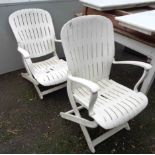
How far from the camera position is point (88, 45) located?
63.5 inches

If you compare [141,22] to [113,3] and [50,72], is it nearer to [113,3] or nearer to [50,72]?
[113,3]

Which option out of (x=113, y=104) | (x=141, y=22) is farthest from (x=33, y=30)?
(x=113, y=104)

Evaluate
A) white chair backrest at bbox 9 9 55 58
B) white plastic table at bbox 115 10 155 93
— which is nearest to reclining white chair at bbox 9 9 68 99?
white chair backrest at bbox 9 9 55 58

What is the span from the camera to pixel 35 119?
1.94m

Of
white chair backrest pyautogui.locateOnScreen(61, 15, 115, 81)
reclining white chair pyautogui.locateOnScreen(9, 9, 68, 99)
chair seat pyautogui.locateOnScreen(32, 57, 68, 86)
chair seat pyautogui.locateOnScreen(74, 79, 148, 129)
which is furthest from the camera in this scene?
reclining white chair pyautogui.locateOnScreen(9, 9, 68, 99)

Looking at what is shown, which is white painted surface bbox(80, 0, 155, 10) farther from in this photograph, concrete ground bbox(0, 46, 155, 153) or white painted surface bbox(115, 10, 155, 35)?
concrete ground bbox(0, 46, 155, 153)

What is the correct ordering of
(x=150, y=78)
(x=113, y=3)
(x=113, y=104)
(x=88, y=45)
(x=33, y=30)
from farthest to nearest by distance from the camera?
(x=33, y=30) < (x=113, y=3) < (x=150, y=78) < (x=88, y=45) < (x=113, y=104)

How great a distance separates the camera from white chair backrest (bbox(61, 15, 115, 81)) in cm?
149

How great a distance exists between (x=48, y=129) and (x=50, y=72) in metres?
0.59

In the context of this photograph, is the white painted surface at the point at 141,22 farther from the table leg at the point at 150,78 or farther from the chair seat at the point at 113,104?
the chair seat at the point at 113,104

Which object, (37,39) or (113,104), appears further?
(37,39)

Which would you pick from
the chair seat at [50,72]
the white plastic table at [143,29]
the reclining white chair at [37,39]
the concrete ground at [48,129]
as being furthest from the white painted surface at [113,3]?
the concrete ground at [48,129]

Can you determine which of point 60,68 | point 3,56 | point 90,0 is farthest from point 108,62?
point 3,56

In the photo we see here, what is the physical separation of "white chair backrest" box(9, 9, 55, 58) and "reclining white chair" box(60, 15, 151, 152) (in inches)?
32.7
